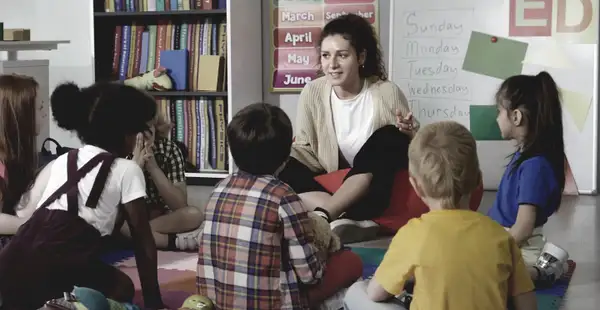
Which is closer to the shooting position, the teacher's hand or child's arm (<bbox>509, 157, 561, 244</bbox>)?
child's arm (<bbox>509, 157, 561, 244</bbox>)

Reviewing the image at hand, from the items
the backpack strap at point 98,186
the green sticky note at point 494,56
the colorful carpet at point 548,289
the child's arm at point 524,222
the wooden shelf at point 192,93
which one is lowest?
the colorful carpet at point 548,289

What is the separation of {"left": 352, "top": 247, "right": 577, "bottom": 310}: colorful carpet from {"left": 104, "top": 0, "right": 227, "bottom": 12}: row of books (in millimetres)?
1796

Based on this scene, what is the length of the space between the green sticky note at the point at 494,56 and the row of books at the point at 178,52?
1228 mm

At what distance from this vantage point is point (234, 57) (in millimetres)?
4246

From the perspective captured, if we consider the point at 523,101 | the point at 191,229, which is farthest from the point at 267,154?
the point at 191,229

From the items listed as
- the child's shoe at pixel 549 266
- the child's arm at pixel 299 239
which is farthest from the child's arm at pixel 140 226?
the child's shoe at pixel 549 266

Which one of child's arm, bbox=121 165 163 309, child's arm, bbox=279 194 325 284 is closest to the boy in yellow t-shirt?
child's arm, bbox=279 194 325 284

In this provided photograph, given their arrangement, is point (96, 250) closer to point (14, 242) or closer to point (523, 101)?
point (14, 242)

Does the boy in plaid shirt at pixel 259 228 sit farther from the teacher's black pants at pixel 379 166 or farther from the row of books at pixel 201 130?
the row of books at pixel 201 130

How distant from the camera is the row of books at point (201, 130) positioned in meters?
4.34

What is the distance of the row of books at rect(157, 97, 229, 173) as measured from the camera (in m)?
4.34

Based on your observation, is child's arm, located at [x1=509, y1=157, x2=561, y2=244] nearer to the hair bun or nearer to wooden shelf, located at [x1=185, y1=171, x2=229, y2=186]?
the hair bun

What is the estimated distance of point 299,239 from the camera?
1.90 m

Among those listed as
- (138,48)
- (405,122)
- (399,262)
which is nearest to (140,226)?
(399,262)
